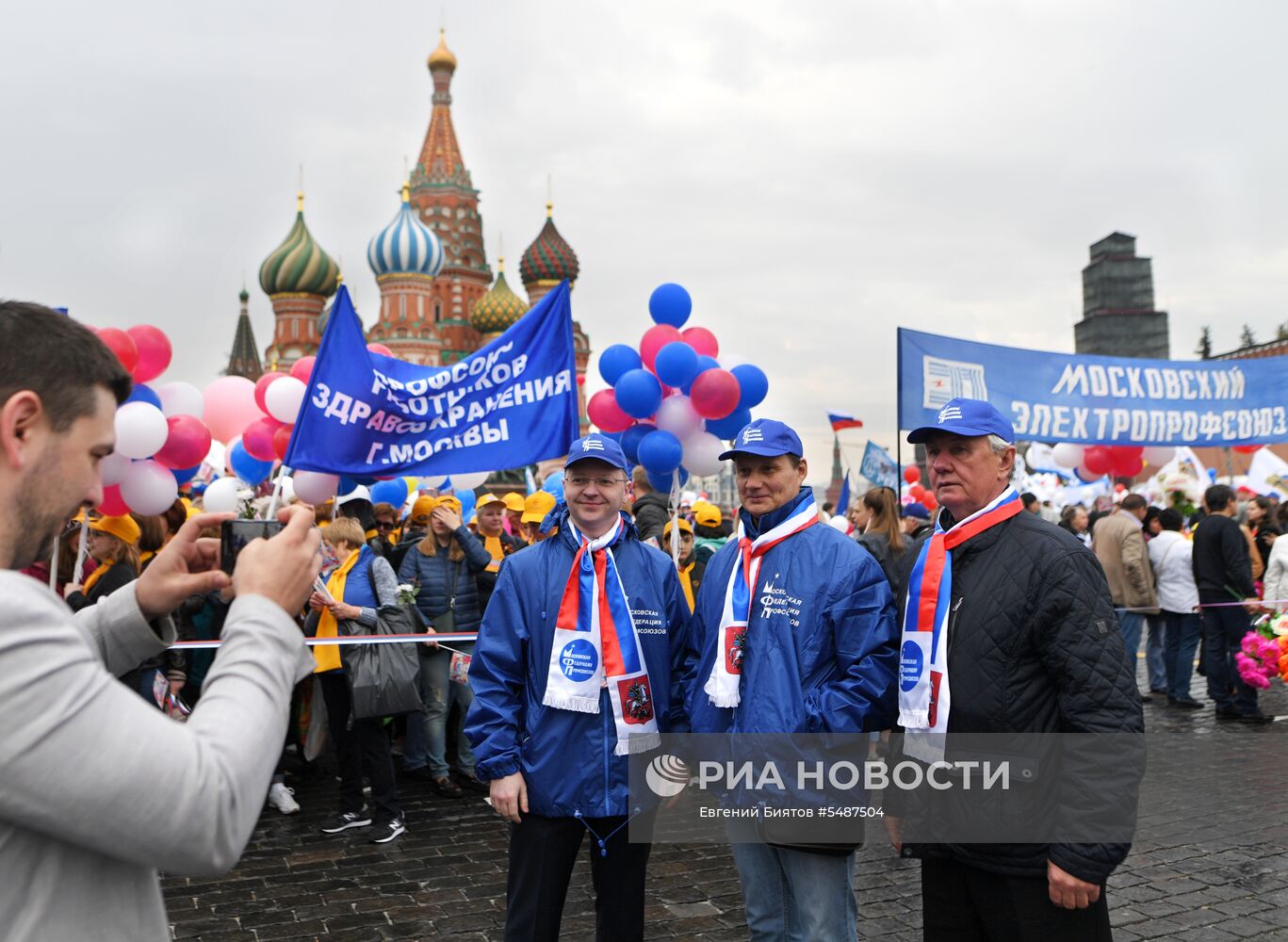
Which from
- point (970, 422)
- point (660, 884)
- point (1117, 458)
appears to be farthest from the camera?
→ point (1117, 458)

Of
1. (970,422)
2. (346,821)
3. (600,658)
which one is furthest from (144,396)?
(970,422)

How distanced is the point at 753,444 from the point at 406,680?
3652 millimetres

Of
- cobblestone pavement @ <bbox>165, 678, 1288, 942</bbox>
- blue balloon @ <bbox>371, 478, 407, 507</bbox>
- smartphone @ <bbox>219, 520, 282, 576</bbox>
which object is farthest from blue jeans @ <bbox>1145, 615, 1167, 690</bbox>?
smartphone @ <bbox>219, 520, 282, 576</bbox>

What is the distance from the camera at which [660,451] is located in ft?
25.4

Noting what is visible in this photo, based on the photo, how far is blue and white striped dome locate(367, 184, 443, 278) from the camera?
6069 centimetres

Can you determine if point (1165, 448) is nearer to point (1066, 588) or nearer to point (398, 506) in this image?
point (398, 506)

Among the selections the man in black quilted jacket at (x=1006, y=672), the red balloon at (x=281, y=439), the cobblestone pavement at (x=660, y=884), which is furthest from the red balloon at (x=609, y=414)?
the man in black quilted jacket at (x=1006, y=672)

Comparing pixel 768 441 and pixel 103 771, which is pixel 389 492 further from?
pixel 103 771

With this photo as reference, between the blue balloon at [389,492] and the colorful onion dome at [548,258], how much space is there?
2169 inches

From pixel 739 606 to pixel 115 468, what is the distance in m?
5.13

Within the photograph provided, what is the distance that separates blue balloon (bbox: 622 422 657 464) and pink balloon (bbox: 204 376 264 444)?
10.0 ft

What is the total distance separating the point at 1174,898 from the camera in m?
5.06

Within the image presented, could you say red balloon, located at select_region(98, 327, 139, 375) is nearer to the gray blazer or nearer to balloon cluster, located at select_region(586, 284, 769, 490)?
balloon cluster, located at select_region(586, 284, 769, 490)

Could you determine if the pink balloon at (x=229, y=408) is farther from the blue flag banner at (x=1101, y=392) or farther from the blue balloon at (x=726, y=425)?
the blue flag banner at (x=1101, y=392)
